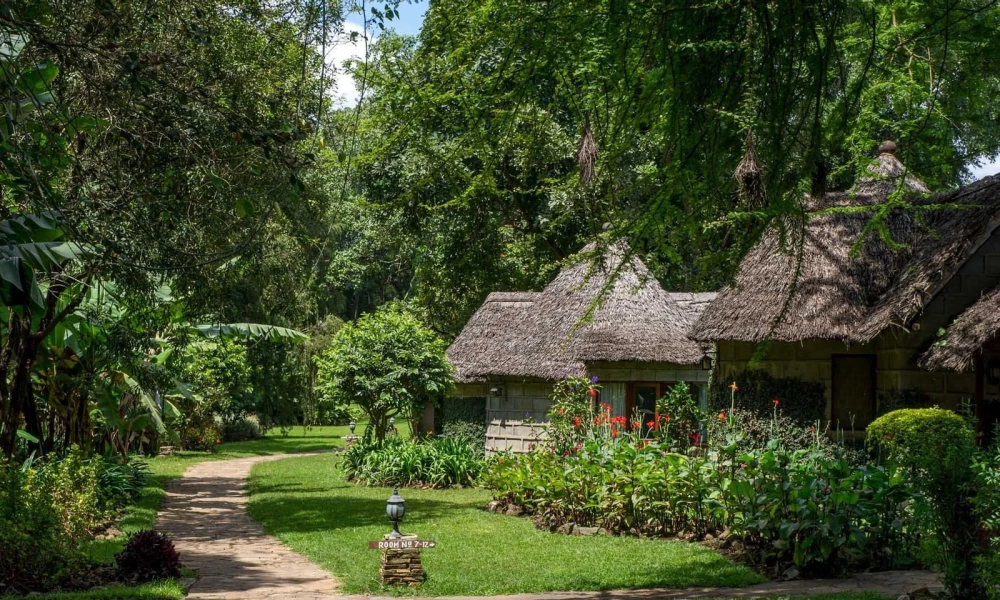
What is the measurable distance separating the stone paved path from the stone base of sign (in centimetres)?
54

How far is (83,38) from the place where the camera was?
778cm

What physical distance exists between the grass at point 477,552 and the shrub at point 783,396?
15.9 ft

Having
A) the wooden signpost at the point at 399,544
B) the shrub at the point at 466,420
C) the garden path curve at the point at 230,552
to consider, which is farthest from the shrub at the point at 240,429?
the wooden signpost at the point at 399,544

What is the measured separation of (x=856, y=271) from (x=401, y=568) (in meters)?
10.2

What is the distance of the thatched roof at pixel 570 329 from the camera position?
22.0 metres

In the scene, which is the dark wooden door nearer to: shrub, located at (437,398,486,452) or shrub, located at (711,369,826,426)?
shrub, located at (711,369,826,426)

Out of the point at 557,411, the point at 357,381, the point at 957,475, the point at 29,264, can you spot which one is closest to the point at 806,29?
the point at 957,475

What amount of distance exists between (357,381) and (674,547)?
11610 millimetres

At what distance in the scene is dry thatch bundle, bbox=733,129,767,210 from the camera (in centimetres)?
708

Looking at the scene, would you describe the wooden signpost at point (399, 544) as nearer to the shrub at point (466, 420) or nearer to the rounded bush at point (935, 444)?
the rounded bush at point (935, 444)

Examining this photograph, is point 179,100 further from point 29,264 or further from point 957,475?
point 957,475

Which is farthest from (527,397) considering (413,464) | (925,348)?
(925,348)

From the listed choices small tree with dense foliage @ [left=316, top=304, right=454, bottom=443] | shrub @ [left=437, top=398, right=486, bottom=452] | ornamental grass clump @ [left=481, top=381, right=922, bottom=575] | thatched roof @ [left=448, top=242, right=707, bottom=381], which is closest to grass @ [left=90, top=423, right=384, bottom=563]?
small tree with dense foliage @ [left=316, top=304, right=454, bottom=443]

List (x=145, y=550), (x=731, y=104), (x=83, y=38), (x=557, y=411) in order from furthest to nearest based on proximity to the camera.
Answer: (x=557, y=411) < (x=145, y=550) < (x=83, y=38) < (x=731, y=104)
